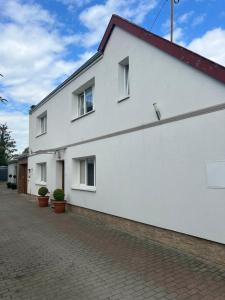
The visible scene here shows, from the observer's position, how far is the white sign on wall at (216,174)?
18.5 feet

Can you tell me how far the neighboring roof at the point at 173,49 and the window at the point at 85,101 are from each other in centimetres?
278

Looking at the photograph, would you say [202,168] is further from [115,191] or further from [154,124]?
[115,191]

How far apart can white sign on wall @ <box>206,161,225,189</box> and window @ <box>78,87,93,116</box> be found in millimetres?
6980

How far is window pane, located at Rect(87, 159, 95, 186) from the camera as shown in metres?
11.5

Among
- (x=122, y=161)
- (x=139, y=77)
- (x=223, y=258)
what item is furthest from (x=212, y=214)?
(x=139, y=77)

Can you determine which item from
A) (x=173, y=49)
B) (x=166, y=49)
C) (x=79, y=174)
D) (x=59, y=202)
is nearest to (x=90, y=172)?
(x=79, y=174)

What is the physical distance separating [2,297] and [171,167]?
14.5 feet

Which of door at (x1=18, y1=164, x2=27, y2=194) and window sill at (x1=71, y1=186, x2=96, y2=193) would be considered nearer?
window sill at (x1=71, y1=186, x2=96, y2=193)

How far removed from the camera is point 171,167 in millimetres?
6906

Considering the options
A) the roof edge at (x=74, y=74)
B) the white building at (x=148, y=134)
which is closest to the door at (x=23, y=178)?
the roof edge at (x=74, y=74)

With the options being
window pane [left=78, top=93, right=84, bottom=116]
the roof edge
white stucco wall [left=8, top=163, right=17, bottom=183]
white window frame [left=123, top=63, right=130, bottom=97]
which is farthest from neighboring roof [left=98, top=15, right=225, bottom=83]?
white stucco wall [left=8, top=163, right=17, bottom=183]

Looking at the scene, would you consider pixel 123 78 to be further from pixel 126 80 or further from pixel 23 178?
pixel 23 178

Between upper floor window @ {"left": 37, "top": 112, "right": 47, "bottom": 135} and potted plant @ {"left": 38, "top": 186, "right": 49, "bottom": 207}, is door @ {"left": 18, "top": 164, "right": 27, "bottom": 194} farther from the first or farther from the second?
potted plant @ {"left": 38, "top": 186, "right": 49, "bottom": 207}

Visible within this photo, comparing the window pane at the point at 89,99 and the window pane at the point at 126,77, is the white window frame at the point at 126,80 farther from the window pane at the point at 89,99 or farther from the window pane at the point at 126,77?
the window pane at the point at 89,99
